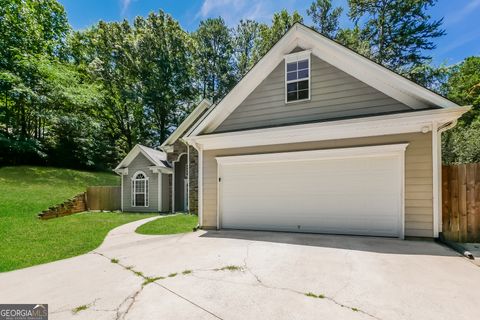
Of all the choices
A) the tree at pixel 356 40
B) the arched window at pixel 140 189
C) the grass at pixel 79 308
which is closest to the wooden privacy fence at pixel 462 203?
the grass at pixel 79 308

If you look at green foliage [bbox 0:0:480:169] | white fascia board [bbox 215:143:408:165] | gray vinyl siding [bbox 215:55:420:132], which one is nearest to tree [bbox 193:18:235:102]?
green foliage [bbox 0:0:480:169]

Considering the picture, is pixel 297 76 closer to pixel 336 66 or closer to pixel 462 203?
pixel 336 66

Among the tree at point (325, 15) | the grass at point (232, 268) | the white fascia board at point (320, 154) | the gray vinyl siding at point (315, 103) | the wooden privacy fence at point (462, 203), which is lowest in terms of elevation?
the grass at point (232, 268)

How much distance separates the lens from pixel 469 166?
6.08m

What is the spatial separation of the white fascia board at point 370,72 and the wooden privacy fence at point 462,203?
6.05ft

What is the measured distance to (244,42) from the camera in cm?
2719

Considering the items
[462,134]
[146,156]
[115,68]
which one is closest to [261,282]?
[146,156]

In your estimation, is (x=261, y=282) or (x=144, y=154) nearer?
(x=261, y=282)

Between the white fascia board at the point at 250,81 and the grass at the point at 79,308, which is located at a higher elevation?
the white fascia board at the point at 250,81

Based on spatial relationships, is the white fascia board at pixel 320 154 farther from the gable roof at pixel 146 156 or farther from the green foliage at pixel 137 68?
the green foliage at pixel 137 68

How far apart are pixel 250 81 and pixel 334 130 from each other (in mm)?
3244

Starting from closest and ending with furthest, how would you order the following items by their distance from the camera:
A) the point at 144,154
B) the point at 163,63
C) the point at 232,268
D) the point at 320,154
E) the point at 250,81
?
the point at 232,268, the point at 320,154, the point at 250,81, the point at 144,154, the point at 163,63

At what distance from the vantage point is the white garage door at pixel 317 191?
6.22 meters

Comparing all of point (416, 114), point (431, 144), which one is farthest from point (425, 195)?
point (416, 114)
